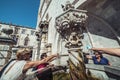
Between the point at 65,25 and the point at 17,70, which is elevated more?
the point at 65,25

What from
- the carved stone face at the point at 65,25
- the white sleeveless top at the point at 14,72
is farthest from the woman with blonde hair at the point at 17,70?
the carved stone face at the point at 65,25

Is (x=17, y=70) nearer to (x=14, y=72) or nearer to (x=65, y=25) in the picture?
(x=14, y=72)

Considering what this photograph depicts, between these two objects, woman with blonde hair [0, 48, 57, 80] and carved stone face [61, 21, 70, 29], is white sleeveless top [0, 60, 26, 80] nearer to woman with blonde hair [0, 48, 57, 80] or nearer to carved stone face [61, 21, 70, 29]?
woman with blonde hair [0, 48, 57, 80]

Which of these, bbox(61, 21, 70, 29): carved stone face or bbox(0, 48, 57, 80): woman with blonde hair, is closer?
bbox(0, 48, 57, 80): woman with blonde hair

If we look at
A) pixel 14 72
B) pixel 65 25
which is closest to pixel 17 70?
pixel 14 72

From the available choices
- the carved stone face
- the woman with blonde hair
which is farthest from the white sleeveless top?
the carved stone face

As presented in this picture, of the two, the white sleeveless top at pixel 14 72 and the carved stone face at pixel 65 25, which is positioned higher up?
the carved stone face at pixel 65 25

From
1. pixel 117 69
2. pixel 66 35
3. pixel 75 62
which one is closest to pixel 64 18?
pixel 66 35

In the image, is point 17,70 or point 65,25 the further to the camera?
point 65,25

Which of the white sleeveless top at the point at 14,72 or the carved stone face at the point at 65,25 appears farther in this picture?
the carved stone face at the point at 65,25

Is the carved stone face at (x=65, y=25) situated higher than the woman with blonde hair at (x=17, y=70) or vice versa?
the carved stone face at (x=65, y=25)

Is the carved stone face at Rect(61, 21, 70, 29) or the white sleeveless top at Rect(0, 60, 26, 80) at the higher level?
the carved stone face at Rect(61, 21, 70, 29)

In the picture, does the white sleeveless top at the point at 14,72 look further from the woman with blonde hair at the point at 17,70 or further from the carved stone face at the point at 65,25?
the carved stone face at the point at 65,25

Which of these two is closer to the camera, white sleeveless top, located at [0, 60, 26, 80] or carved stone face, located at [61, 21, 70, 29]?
white sleeveless top, located at [0, 60, 26, 80]
